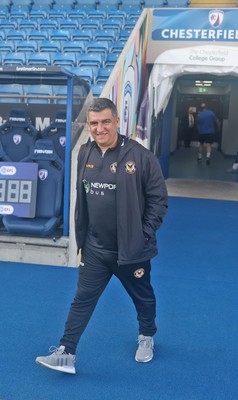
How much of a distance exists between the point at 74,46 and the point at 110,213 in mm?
7649

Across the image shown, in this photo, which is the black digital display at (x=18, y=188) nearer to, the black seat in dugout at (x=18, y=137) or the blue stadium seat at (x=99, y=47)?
the black seat in dugout at (x=18, y=137)

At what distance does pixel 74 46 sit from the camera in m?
9.52

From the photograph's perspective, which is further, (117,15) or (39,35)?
(117,15)

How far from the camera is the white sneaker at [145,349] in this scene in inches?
120

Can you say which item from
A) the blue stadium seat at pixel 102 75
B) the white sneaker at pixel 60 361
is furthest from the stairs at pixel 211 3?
the white sneaker at pixel 60 361

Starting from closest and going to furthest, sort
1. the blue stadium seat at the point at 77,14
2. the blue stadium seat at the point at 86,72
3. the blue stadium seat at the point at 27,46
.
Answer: the blue stadium seat at the point at 86,72 < the blue stadium seat at the point at 27,46 < the blue stadium seat at the point at 77,14

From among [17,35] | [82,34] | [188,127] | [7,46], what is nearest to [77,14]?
[82,34]

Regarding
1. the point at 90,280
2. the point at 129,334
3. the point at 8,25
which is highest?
the point at 8,25

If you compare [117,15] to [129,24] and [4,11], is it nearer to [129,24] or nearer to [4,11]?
[129,24]

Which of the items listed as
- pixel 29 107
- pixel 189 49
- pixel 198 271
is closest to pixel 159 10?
pixel 189 49

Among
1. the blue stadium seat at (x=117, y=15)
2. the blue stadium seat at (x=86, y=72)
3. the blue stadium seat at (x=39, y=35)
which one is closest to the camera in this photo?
the blue stadium seat at (x=86, y=72)

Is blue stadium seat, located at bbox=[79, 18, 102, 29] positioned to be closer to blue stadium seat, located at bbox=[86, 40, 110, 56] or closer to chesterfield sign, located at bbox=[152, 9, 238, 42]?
blue stadium seat, located at bbox=[86, 40, 110, 56]

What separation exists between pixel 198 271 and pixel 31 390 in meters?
2.55

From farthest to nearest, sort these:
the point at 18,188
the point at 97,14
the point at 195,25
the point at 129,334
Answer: the point at 97,14 → the point at 195,25 → the point at 18,188 → the point at 129,334
